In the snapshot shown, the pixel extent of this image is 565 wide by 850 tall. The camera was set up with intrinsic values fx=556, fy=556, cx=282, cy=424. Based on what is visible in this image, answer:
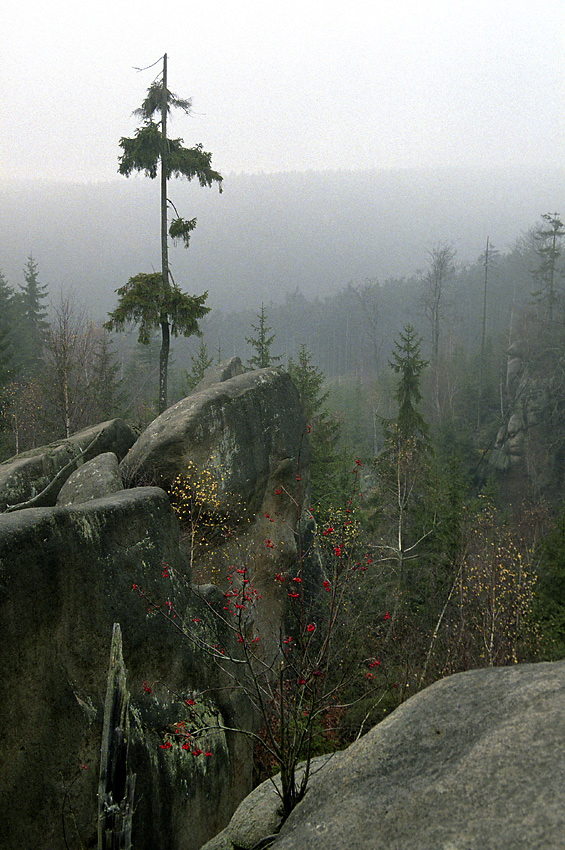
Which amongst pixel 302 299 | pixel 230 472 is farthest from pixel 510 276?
pixel 230 472

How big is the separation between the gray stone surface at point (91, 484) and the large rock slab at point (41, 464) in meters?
1.55

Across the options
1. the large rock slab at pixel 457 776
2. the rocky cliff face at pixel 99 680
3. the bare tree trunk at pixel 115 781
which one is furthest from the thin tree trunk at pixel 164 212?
the large rock slab at pixel 457 776

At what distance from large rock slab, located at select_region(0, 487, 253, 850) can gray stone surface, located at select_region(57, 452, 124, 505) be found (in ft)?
9.15

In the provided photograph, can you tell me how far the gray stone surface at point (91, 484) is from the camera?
38.5ft

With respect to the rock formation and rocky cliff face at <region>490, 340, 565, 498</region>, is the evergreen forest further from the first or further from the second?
the rock formation

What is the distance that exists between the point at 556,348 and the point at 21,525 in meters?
45.1

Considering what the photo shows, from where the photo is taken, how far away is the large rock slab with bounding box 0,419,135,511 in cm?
1293

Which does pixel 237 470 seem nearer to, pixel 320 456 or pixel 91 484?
pixel 91 484

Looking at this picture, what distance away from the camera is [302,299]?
396ft

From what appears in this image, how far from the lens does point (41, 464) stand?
13.7m

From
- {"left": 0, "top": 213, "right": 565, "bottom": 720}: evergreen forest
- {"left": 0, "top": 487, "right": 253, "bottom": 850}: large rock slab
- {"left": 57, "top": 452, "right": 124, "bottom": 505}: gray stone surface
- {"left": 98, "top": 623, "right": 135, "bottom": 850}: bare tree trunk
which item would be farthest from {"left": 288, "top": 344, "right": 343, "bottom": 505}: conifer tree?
{"left": 98, "top": 623, "right": 135, "bottom": 850}: bare tree trunk

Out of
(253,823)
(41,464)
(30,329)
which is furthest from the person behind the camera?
(30,329)

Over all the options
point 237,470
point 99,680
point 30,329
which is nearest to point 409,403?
point 237,470

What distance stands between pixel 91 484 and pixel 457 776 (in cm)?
1005
